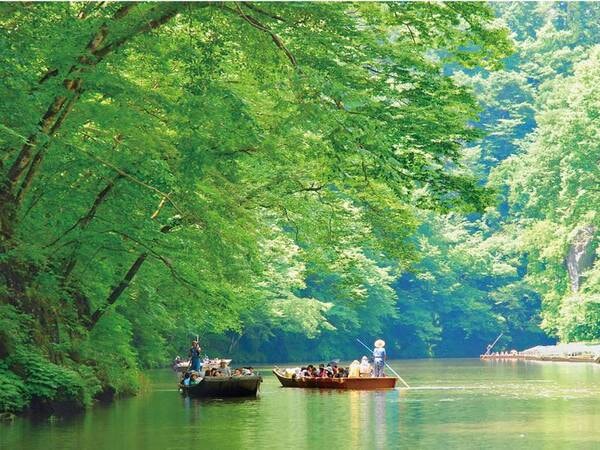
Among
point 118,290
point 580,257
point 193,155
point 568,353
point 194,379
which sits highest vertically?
point 580,257

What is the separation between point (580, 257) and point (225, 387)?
1802 inches

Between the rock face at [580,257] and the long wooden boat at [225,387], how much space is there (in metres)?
44.5

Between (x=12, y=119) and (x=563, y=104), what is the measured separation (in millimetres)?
64645

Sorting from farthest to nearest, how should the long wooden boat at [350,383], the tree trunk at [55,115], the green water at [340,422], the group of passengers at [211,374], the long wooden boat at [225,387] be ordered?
the long wooden boat at [350,383] → the group of passengers at [211,374] → the long wooden boat at [225,387] → the tree trunk at [55,115] → the green water at [340,422]

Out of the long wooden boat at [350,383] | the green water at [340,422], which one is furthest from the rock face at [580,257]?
the long wooden boat at [350,383]

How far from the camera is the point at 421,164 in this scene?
20.1 meters

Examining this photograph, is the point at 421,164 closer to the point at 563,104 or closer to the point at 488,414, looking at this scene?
the point at 488,414

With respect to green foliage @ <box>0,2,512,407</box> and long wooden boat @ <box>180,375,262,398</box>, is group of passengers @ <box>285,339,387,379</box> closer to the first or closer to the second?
long wooden boat @ <box>180,375,262,398</box>

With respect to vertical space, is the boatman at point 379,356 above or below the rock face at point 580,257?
below

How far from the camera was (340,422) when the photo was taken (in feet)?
83.4

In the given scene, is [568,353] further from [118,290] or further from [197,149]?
[197,149]

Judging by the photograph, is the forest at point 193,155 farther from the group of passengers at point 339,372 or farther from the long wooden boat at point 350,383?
the long wooden boat at point 350,383

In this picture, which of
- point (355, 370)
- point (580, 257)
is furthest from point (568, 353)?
point (355, 370)

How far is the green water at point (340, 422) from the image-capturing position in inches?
815
